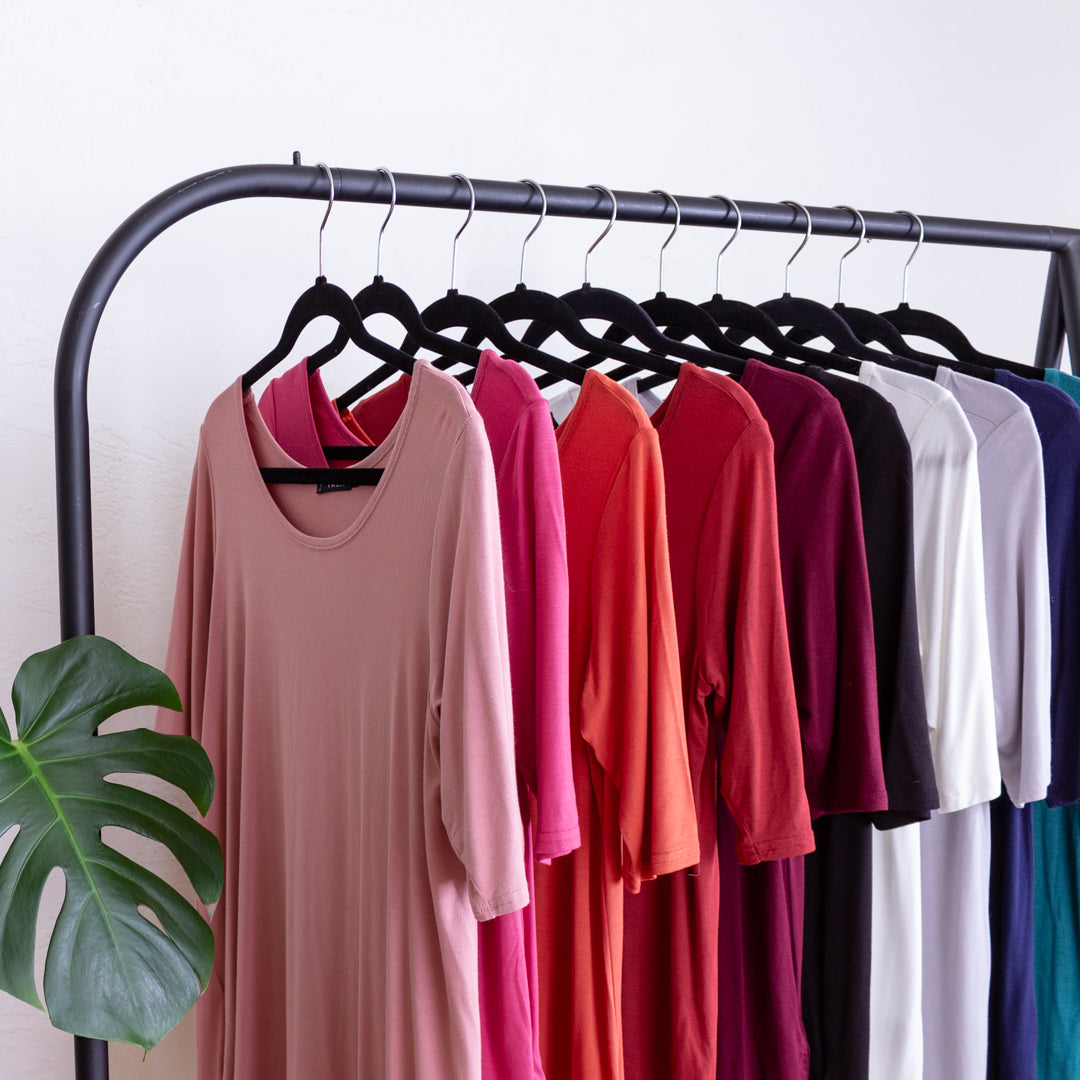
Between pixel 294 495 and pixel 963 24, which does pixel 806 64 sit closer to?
pixel 963 24

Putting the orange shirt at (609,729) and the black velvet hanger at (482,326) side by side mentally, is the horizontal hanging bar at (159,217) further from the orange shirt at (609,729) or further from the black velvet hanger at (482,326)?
the orange shirt at (609,729)

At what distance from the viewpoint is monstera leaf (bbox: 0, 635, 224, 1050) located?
86 centimetres

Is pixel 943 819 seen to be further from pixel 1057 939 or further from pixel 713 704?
pixel 713 704

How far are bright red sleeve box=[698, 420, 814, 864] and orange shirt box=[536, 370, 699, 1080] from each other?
2.8 inches

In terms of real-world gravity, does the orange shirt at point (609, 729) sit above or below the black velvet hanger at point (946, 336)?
below

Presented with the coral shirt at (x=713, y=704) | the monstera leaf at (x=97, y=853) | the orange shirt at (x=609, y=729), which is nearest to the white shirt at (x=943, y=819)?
the coral shirt at (x=713, y=704)

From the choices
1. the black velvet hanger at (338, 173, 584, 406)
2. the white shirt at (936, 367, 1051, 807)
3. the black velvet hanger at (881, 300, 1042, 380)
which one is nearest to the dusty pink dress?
the black velvet hanger at (338, 173, 584, 406)

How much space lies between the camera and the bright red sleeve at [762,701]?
3.52ft

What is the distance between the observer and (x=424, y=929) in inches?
38.5

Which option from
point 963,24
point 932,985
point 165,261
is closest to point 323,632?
point 165,261

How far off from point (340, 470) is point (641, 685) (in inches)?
13.4

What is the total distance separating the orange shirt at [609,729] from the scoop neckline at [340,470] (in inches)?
7.4

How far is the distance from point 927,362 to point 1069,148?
1178mm

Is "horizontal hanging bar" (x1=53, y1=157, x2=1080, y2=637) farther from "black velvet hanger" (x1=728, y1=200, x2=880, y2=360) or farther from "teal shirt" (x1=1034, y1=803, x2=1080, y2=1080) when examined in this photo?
"teal shirt" (x1=1034, y1=803, x2=1080, y2=1080)
